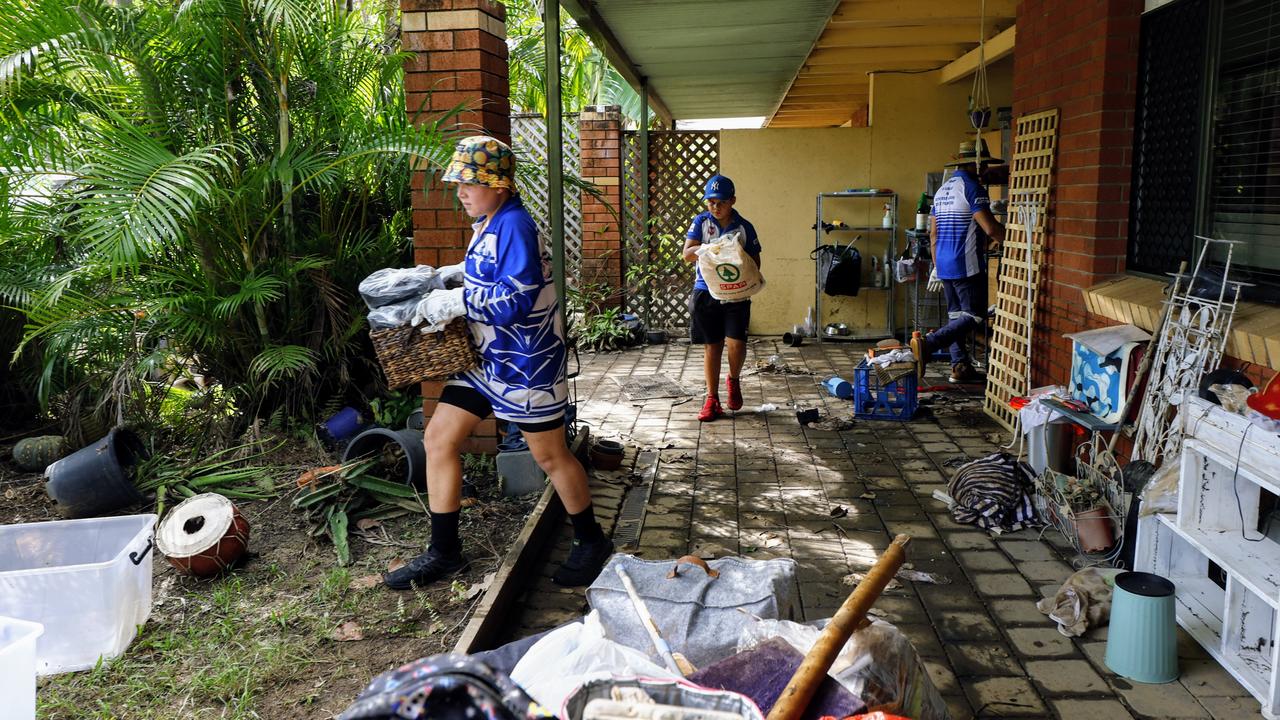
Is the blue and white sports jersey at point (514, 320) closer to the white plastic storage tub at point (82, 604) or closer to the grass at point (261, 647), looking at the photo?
the grass at point (261, 647)

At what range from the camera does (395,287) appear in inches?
140

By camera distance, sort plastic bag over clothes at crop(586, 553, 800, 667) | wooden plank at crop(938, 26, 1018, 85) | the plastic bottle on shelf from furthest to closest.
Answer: the plastic bottle on shelf < wooden plank at crop(938, 26, 1018, 85) < plastic bag over clothes at crop(586, 553, 800, 667)

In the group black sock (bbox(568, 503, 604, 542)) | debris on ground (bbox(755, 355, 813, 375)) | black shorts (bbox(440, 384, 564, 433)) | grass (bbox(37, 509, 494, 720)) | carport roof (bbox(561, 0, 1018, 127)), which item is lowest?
grass (bbox(37, 509, 494, 720))

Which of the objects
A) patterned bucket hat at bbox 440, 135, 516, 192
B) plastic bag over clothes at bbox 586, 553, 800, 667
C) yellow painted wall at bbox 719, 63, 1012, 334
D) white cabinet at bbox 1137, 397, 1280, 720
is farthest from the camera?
yellow painted wall at bbox 719, 63, 1012, 334

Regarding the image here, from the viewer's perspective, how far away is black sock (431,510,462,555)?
12.0ft

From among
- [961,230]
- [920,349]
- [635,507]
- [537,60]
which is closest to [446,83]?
[635,507]

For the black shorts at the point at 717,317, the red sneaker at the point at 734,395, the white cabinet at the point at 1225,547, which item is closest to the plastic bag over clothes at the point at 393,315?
the white cabinet at the point at 1225,547

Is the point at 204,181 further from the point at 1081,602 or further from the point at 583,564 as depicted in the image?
the point at 1081,602

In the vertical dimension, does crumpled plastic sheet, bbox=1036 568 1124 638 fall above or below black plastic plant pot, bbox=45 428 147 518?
below

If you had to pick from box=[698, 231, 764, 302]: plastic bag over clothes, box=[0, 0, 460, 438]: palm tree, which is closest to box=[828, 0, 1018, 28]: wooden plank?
box=[698, 231, 764, 302]: plastic bag over clothes

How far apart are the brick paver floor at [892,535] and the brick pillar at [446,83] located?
1320mm

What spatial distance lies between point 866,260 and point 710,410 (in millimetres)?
4221

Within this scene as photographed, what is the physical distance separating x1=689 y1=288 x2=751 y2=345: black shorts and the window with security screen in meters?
2.35

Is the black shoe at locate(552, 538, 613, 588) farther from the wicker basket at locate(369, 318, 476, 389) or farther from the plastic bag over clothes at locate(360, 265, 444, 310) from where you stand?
the plastic bag over clothes at locate(360, 265, 444, 310)
